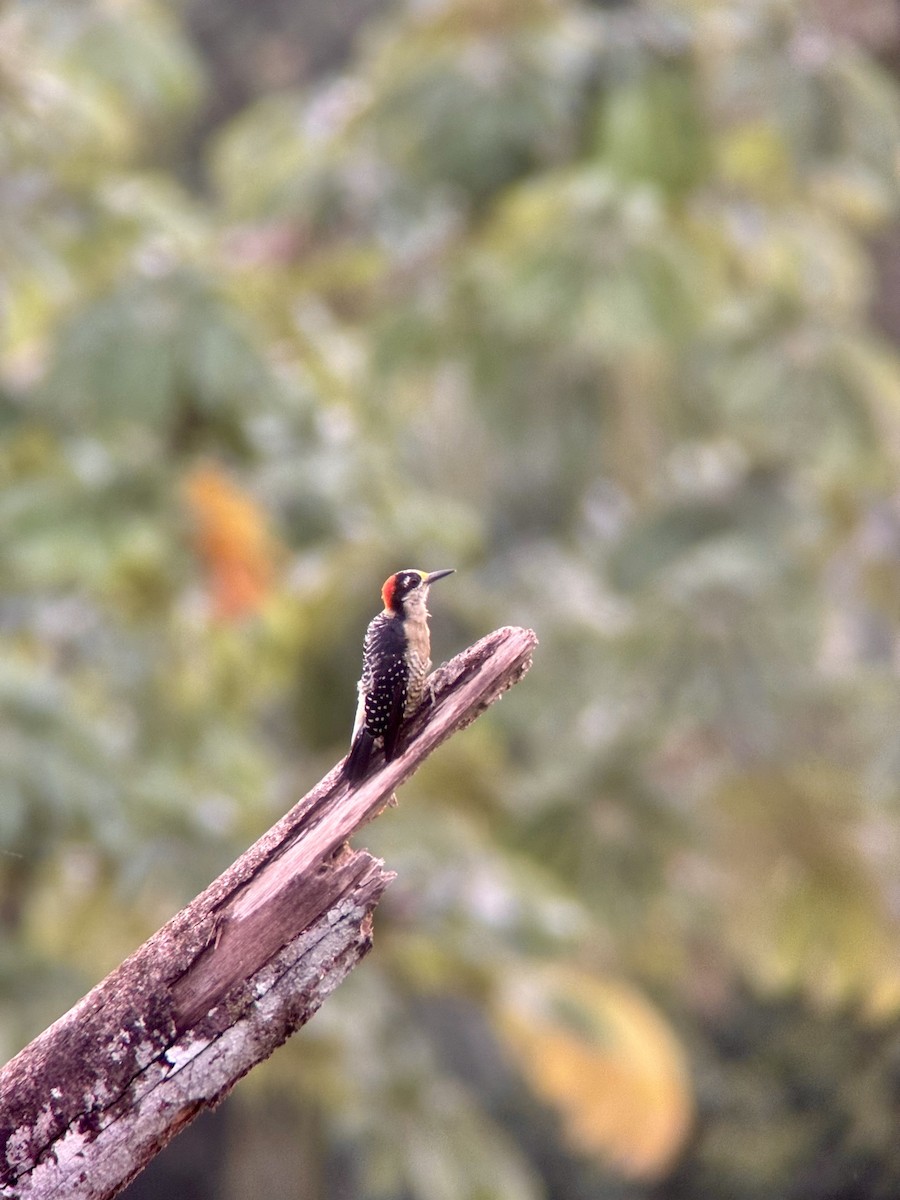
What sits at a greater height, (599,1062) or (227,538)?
(227,538)

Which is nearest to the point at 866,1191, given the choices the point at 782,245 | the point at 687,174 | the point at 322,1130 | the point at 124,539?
the point at 124,539

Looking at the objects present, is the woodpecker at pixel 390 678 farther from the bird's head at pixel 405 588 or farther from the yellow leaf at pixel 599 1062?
the yellow leaf at pixel 599 1062

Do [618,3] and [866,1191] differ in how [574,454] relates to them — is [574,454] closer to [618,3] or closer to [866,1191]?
[618,3]

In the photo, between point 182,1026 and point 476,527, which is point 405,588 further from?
point 476,527

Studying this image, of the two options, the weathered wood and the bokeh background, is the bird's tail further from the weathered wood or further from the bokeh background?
the bokeh background

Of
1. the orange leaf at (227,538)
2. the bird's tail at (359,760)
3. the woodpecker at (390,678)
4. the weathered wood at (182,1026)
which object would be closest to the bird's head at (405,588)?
the woodpecker at (390,678)

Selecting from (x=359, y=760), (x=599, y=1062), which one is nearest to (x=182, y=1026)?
(x=359, y=760)

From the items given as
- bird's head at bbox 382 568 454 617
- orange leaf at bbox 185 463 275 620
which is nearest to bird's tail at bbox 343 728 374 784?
bird's head at bbox 382 568 454 617
